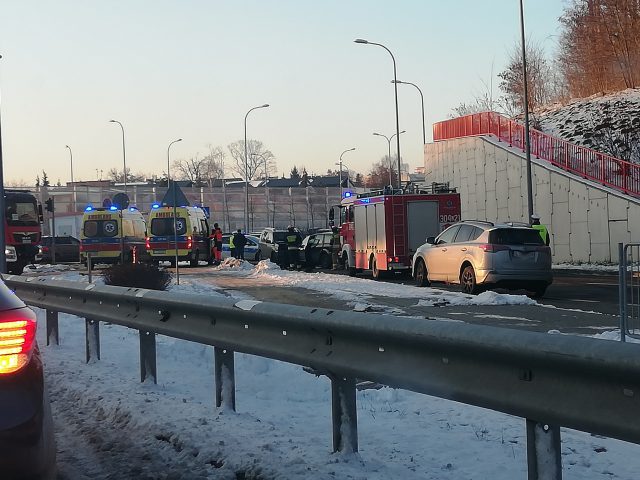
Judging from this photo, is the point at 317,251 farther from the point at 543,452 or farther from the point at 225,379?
the point at 543,452

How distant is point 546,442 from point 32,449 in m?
2.29

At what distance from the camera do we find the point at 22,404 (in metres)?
3.99

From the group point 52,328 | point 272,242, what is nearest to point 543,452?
point 52,328

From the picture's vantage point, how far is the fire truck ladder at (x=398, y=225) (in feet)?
87.8

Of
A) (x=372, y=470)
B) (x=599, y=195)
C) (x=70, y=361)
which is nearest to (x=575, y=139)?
(x=599, y=195)

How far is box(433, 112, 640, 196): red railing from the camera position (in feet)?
Answer: 111

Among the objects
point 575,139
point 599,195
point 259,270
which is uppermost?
point 575,139

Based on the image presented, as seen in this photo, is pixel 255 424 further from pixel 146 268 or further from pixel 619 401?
pixel 146 268

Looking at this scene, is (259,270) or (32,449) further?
(259,270)

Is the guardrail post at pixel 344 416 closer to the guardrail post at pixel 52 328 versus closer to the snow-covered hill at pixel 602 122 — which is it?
the guardrail post at pixel 52 328

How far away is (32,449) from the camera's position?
397 centimetres

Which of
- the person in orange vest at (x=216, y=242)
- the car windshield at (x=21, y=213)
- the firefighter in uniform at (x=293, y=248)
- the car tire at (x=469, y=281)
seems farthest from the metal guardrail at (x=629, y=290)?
the person in orange vest at (x=216, y=242)

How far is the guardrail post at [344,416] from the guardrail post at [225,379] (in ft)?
4.90

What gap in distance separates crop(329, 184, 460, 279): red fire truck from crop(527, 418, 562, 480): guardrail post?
22.6 metres
